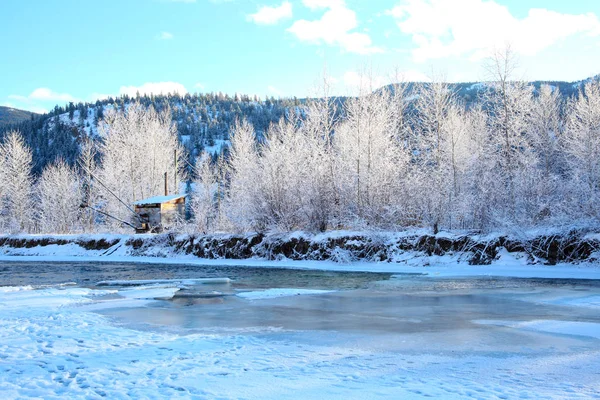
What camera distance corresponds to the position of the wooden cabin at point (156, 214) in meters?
33.2

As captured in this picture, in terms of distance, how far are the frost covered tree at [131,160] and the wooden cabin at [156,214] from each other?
6368mm

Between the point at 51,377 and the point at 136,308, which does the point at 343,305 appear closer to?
the point at 136,308

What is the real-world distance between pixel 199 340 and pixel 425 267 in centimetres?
1424

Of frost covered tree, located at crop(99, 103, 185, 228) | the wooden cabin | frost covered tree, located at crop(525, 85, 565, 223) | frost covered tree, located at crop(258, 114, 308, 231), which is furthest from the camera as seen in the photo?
frost covered tree, located at crop(99, 103, 185, 228)

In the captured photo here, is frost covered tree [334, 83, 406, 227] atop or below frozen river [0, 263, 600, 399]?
atop

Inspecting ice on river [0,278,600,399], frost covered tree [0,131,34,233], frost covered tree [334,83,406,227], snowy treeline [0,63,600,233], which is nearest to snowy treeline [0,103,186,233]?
frost covered tree [0,131,34,233]

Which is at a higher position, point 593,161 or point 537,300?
point 593,161

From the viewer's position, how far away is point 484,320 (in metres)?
8.05

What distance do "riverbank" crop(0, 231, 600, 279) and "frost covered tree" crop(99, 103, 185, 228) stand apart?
366 inches

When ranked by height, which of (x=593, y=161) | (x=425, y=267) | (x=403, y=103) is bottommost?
(x=425, y=267)

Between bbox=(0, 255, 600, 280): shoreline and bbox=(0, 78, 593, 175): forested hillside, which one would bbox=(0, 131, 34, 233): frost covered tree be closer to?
bbox=(0, 255, 600, 280): shoreline

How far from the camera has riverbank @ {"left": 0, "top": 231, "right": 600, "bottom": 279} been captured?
17219mm

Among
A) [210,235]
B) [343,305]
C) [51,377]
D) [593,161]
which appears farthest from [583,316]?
[593,161]

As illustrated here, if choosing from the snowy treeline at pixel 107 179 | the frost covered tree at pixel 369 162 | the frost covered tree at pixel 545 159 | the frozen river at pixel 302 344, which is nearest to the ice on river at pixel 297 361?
the frozen river at pixel 302 344
